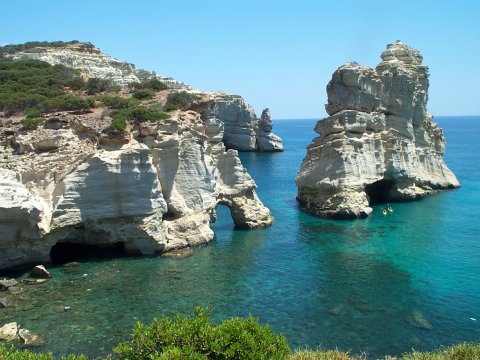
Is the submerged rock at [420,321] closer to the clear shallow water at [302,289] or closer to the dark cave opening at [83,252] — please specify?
the clear shallow water at [302,289]

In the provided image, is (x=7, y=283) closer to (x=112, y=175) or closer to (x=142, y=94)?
(x=112, y=175)

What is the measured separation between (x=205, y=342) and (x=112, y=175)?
1917 cm

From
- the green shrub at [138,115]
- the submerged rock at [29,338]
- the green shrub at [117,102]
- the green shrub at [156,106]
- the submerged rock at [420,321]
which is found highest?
the green shrub at [117,102]

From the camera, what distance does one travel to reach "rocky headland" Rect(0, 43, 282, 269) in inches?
1149

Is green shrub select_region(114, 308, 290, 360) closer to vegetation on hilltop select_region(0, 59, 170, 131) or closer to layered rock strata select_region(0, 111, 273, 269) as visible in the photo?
layered rock strata select_region(0, 111, 273, 269)

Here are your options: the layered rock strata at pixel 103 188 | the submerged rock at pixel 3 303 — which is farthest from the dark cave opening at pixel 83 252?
the submerged rock at pixel 3 303

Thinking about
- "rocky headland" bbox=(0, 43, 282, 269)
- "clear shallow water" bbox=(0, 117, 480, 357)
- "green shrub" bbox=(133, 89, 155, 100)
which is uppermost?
"green shrub" bbox=(133, 89, 155, 100)

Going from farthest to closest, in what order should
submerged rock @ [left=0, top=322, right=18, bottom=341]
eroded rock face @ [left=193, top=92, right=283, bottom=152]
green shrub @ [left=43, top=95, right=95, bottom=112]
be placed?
1. eroded rock face @ [left=193, top=92, right=283, bottom=152]
2. green shrub @ [left=43, top=95, right=95, bottom=112]
3. submerged rock @ [left=0, top=322, right=18, bottom=341]

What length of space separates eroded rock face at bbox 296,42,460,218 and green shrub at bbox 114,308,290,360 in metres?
32.4

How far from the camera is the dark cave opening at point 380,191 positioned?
176 feet

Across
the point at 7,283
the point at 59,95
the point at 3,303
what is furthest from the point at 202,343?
the point at 59,95

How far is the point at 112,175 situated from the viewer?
30.8m

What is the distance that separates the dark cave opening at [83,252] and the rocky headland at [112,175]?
465mm

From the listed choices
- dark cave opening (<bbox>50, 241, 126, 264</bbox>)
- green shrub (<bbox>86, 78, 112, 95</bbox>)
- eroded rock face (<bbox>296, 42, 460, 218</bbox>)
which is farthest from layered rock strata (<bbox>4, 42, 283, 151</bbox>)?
dark cave opening (<bbox>50, 241, 126, 264</bbox>)
